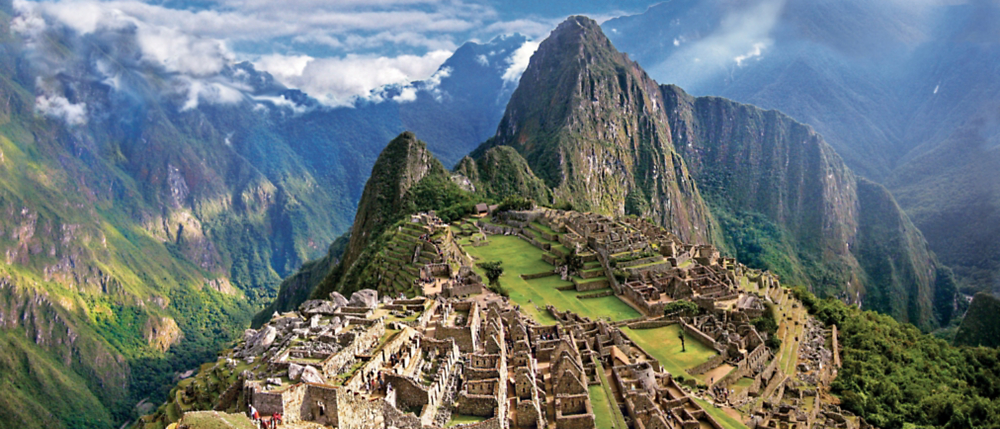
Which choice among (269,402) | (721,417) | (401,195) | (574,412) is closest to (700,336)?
(721,417)

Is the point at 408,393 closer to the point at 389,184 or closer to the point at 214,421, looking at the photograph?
the point at 214,421

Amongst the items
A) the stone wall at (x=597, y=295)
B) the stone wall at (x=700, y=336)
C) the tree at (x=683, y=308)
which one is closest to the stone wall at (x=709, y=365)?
the stone wall at (x=700, y=336)

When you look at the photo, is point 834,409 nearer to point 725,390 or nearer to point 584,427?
point 725,390

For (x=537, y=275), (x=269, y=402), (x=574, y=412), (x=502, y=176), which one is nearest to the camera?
(x=269, y=402)

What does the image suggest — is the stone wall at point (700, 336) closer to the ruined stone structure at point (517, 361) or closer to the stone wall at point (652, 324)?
the ruined stone structure at point (517, 361)

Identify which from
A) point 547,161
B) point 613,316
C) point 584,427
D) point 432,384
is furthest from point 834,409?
point 547,161

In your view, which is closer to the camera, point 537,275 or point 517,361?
point 517,361
